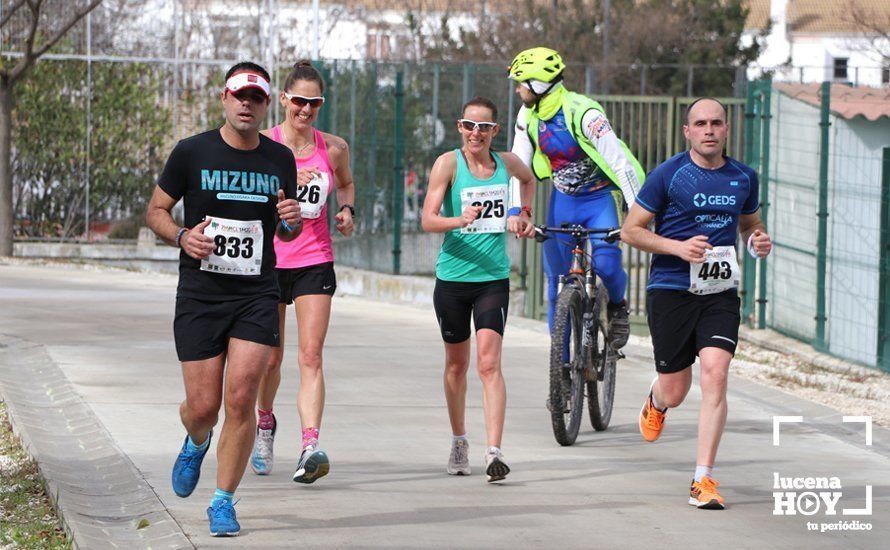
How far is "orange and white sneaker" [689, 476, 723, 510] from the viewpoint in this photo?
7.91 metres

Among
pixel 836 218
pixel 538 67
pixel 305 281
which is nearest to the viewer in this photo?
pixel 305 281

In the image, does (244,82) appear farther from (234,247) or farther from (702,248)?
(702,248)

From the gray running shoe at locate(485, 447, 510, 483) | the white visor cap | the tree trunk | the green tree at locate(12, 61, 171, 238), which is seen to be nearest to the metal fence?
the gray running shoe at locate(485, 447, 510, 483)

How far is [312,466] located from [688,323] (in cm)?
187

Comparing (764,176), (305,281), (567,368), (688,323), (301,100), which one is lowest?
(567,368)

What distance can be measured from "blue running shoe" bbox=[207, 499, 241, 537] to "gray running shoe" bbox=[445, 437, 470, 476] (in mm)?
1934

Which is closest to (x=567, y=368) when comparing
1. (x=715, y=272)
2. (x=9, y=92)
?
(x=715, y=272)

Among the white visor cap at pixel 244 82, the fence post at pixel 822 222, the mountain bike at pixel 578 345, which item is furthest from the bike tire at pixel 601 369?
the fence post at pixel 822 222

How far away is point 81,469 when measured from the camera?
28.0ft

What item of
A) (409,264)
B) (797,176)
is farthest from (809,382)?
(409,264)

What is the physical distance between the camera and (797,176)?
52.4ft

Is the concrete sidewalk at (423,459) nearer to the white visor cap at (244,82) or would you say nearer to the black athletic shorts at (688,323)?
the black athletic shorts at (688,323)

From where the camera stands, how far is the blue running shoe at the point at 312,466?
8.04 m

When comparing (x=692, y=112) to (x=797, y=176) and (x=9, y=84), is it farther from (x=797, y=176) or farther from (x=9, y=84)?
(x=9, y=84)
